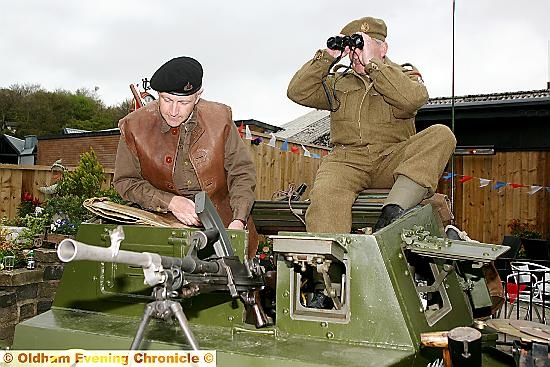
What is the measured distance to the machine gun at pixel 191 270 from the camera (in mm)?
2016

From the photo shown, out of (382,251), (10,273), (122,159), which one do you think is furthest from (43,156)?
(382,251)

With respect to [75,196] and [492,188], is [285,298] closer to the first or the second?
[75,196]

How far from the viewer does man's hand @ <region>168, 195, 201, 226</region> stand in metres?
3.69

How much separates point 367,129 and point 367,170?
0.25 m

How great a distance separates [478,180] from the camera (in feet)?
45.7

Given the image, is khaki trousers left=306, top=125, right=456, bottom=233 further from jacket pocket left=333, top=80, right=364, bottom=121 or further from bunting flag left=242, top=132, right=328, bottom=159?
bunting flag left=242, top=132, right=328, bottom=159

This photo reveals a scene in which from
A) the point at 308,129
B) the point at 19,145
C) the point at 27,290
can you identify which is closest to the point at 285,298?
the point at 27,290

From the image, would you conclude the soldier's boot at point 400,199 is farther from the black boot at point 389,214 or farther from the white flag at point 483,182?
the white flag at point 483,182

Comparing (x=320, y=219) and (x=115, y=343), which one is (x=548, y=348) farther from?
(x=115, y=343)

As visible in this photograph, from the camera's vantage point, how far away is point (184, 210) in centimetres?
372

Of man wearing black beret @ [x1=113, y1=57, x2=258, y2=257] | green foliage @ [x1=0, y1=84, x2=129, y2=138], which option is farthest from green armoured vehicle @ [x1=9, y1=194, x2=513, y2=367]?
green foliage @ [x1=0, y1=84, x2=129, y2=138]

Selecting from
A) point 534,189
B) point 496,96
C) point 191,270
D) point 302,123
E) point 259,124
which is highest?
point 302,123

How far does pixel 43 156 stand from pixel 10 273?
17.8 metres

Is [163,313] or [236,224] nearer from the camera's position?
[163,313]
